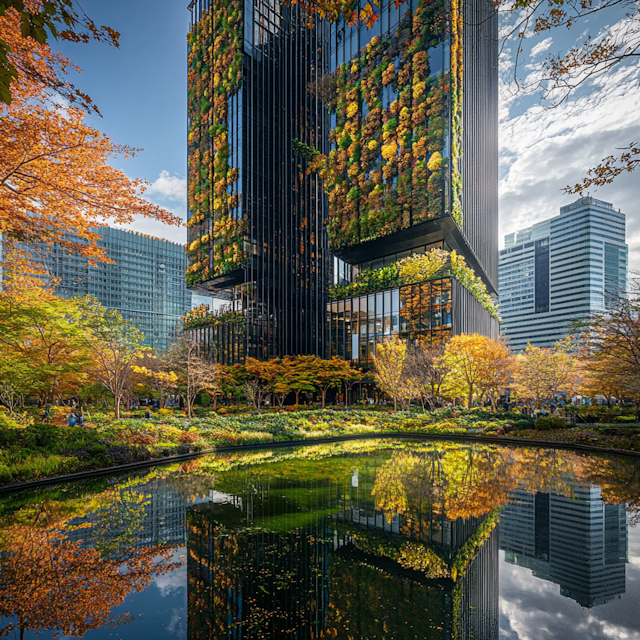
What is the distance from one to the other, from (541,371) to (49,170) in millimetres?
36116

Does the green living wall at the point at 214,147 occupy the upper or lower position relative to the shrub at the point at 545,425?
upper

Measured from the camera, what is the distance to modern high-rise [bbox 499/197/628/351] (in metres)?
135

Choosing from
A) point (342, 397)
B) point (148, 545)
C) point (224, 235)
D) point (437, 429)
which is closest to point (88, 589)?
point (148, 545)

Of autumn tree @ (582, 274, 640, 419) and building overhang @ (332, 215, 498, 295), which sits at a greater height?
building overhang @ (332, 215, 498, 295)

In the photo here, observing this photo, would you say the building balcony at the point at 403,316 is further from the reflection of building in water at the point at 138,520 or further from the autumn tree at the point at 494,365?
the reflection of building in water at the point at 138,520

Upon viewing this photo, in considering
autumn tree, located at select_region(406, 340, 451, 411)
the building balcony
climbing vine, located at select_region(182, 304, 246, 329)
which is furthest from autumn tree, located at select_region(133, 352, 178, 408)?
the building balcony

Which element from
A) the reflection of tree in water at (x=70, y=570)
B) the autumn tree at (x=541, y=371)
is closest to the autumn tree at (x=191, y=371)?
the reflection of tree in water at (x=70, y=570)

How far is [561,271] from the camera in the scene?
147625 millimetres

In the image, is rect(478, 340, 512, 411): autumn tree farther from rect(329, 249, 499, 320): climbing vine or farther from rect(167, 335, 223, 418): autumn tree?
rect(167, 335, 223, 418): autumn tree

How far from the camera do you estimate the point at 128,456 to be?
1603 cm

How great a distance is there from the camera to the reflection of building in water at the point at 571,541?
6797 mm

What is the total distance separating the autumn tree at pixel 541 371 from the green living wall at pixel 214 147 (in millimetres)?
36553

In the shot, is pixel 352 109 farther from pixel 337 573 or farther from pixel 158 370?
pixel 337 573

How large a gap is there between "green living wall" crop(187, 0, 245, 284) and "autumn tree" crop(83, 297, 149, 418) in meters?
30.4
